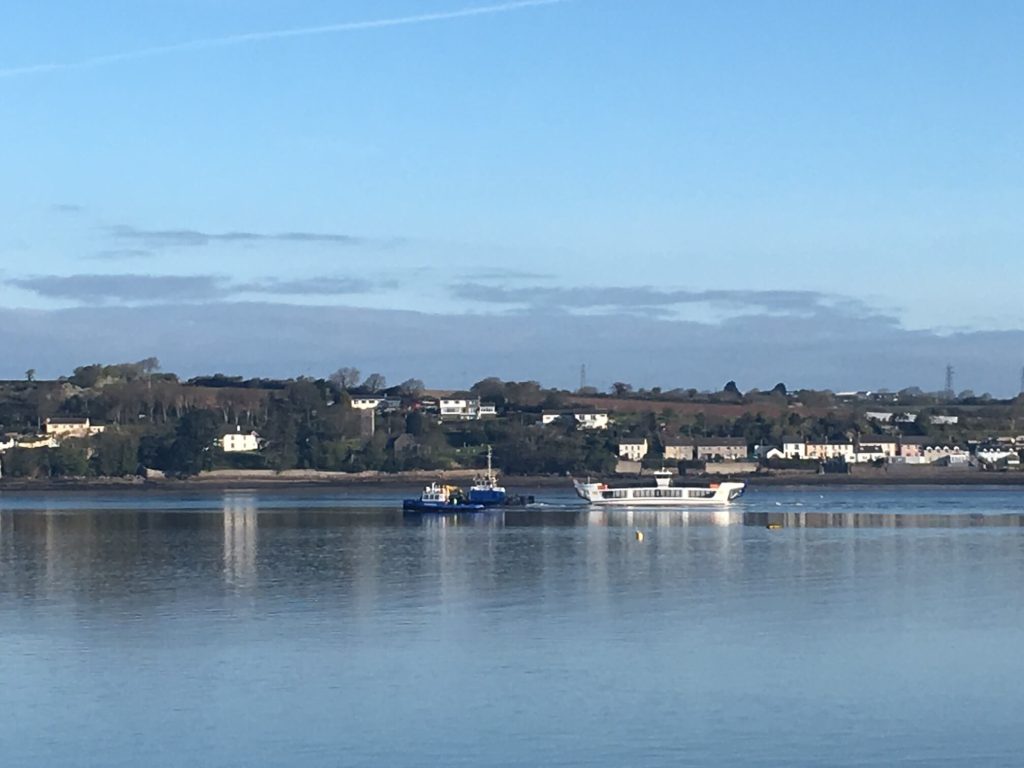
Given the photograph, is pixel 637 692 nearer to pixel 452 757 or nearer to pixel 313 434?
pixel 452 757

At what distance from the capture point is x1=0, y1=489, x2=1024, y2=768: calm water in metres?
17.7

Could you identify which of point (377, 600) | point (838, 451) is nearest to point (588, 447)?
point (838, 451)

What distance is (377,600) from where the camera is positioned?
30.8 m

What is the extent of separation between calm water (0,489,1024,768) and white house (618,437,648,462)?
71751 mm

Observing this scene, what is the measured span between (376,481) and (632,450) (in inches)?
760

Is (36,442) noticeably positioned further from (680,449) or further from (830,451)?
(830,451)

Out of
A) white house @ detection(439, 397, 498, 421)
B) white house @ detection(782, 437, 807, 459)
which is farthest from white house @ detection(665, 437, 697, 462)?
white house @ detection(439, 397, 498, 421)

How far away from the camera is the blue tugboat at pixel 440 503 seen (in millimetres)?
70062

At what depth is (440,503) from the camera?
70375 millimetres

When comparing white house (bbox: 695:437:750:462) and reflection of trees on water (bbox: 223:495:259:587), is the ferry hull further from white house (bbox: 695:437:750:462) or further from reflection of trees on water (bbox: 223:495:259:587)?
white house (bbox: 695:437:750:462)

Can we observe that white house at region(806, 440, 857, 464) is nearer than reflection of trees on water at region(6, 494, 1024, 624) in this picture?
No

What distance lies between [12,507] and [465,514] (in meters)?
26.4

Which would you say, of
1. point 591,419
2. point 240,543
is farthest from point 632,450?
point 240,543

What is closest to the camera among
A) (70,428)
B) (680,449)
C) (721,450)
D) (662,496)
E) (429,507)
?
(429,507)
